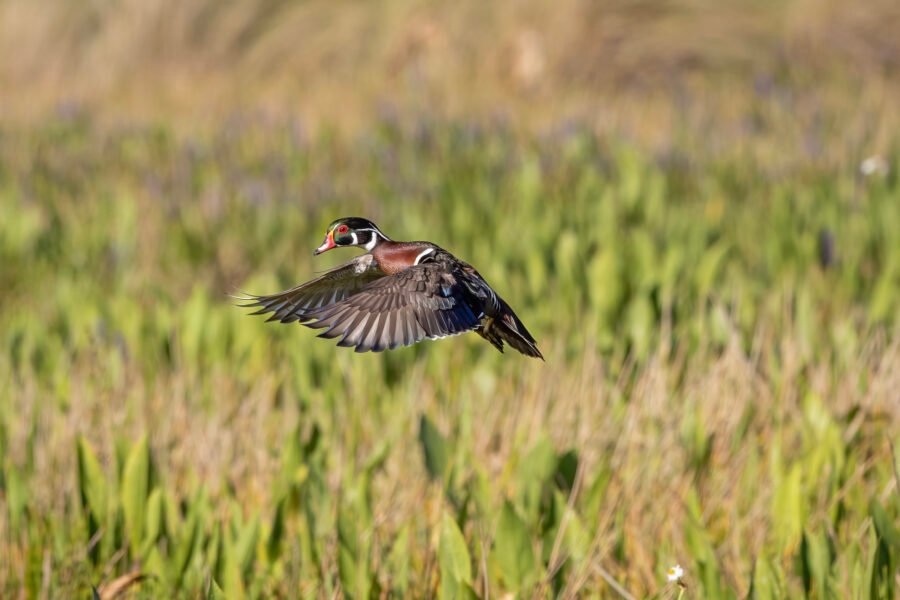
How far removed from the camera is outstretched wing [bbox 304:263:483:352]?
1.16 meters

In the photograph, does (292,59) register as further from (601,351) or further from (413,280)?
(413,280)

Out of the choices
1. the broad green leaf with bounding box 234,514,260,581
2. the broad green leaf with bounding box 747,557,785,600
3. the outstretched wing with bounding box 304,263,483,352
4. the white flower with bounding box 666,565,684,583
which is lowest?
the broad green leaf with bounding box 747,557,785,600

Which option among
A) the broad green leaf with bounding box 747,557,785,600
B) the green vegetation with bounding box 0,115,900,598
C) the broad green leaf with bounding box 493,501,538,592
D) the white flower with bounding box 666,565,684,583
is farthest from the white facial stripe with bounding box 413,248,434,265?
the broad green leaf with bounding box 747,557,785,600

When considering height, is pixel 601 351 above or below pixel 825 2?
below

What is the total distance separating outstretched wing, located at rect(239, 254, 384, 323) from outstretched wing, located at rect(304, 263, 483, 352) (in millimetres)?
85

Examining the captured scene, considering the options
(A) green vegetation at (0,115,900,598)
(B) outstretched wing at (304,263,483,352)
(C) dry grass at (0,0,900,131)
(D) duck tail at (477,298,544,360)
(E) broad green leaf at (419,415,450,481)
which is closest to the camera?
(B) outstretched wing at (304,263,483,352)

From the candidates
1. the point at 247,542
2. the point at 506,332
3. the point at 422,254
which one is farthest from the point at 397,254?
the point at 247,542

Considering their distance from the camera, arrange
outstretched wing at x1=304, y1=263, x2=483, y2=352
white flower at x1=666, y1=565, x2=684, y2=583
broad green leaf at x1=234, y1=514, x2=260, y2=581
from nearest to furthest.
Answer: outstretched wing at x1=304, y1=263, x2=483, y2=352 → white flower at x1=666, y1=565, x2=684, y2=583 → broad green leaf at x1=234, y1=514, x2=260, y2=581

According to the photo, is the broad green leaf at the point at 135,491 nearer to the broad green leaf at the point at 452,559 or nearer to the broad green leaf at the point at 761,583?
the broad green leaf at the point at 452,559

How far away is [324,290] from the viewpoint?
4.61 ft

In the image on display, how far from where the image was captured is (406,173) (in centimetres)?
576

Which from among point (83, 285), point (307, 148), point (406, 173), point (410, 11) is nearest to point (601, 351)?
point (83, 285)

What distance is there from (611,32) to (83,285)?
18.3ft

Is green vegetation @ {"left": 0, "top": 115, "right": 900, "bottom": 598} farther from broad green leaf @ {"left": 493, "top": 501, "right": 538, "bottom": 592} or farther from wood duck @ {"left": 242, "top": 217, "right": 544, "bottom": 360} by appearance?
wood duck @ {"left": 242, "top": 217, "right": 544, "bottom": 360}
